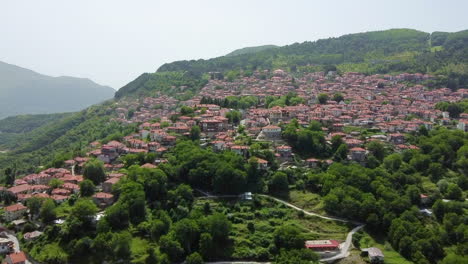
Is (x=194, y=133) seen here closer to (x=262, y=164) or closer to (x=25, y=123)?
(x=262, y=164)

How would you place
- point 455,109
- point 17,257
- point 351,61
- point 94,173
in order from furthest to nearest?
point 351,61 → point 455,109 → point 94,173 → point 17,257

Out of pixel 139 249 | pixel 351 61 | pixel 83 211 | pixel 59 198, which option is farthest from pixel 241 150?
pixel 351 61

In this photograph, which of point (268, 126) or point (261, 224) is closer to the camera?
point (261, 224)

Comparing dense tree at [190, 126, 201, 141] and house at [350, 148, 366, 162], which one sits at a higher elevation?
dense tree at [190, 126, 201, 141]

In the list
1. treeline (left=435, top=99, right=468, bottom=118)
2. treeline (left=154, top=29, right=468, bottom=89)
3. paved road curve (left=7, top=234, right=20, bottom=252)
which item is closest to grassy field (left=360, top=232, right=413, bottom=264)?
paved road curve (left=7, top=234, right=20, bottom=252)

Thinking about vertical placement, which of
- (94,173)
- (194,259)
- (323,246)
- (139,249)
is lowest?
(323,246)

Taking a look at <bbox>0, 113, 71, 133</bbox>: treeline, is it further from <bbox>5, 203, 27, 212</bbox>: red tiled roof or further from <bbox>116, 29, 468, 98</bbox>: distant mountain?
<bbox>5, 203, 27, 212</bbox>: red tiled roof
